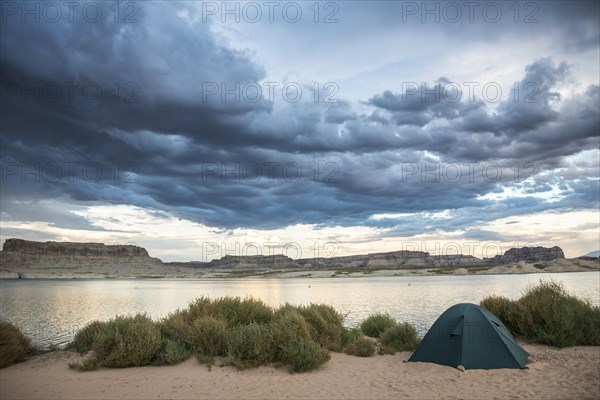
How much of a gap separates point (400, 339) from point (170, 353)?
801 cm

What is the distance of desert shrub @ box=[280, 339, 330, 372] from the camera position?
12.1 meters

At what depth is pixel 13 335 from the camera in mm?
13953

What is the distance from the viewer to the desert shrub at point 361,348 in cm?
1419

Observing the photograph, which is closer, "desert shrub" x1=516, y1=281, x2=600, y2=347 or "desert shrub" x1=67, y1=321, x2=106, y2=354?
"desert shrub" x1=516, y1=281, x2=600, y2=347

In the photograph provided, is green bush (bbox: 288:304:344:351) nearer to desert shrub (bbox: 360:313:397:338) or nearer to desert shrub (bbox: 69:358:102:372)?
desert shrub (bbox: 360:313:397:338)

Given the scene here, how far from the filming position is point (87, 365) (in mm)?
12570

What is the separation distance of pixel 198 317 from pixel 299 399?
6792 millimetres

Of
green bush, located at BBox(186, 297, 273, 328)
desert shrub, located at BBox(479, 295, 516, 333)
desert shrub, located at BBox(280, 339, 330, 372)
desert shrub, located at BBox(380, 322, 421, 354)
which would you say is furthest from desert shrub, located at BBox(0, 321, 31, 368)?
desert shrub, located at BBox(479, 295, 516, 333)

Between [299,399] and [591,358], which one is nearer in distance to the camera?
[299,399]

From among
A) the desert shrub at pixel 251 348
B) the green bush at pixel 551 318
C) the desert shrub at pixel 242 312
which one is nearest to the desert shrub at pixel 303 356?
the desert shrub at pixel 251 348

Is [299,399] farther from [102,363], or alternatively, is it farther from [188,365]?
[102,363]

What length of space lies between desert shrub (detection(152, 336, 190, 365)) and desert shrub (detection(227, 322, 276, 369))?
1517 mm

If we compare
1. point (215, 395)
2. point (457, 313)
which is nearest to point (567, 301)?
point (457, 313)

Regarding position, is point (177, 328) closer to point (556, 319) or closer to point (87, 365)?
point (87, 365)
